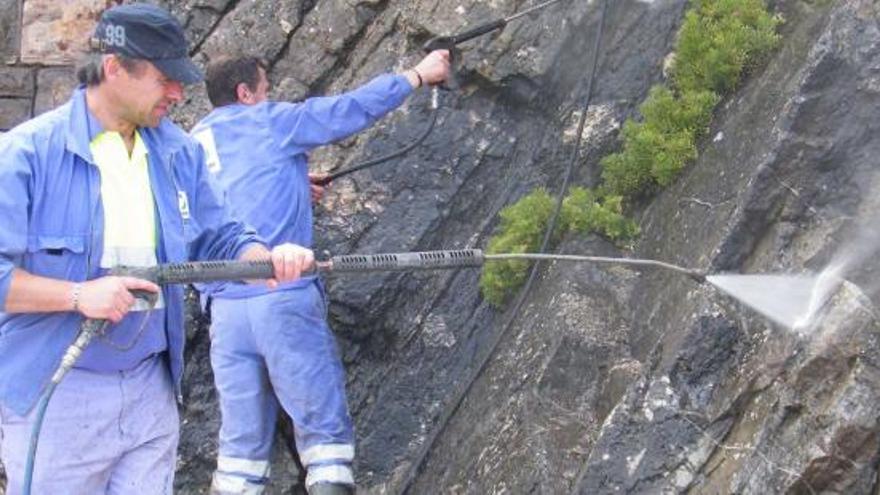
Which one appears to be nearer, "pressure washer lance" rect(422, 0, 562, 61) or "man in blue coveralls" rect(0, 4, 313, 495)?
"man in blue coveralls" rect(0, 4, 313, 495)

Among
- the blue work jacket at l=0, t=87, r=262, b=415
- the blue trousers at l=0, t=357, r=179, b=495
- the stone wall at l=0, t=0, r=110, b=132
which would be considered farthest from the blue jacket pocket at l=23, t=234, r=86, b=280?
the stone wall at l=0, t=0, r=110, b=132

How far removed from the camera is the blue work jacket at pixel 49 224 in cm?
464

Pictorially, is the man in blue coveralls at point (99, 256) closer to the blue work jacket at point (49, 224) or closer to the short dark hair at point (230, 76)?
the blue work jacket at point (49, 224)

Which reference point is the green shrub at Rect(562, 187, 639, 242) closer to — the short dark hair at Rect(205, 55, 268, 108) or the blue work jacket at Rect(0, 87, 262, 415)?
the short dark hair at Rect(205, 55, 268, 108)

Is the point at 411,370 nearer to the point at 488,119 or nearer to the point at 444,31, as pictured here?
the point at 488,119

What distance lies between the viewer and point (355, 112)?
7.10 meters

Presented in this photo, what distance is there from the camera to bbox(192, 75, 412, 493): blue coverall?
272 inches

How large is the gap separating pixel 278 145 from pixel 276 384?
1322 mm

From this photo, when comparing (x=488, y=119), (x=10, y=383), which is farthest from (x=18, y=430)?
(x=488, y=119)

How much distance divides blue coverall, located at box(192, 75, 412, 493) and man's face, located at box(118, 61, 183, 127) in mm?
2032

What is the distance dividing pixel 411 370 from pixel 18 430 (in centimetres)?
309

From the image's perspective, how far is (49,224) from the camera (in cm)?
474

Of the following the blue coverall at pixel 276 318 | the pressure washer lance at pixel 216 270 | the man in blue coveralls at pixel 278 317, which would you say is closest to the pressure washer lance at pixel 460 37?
the man in blue coveralls at pixel 278 317

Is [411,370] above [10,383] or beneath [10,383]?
beneath
